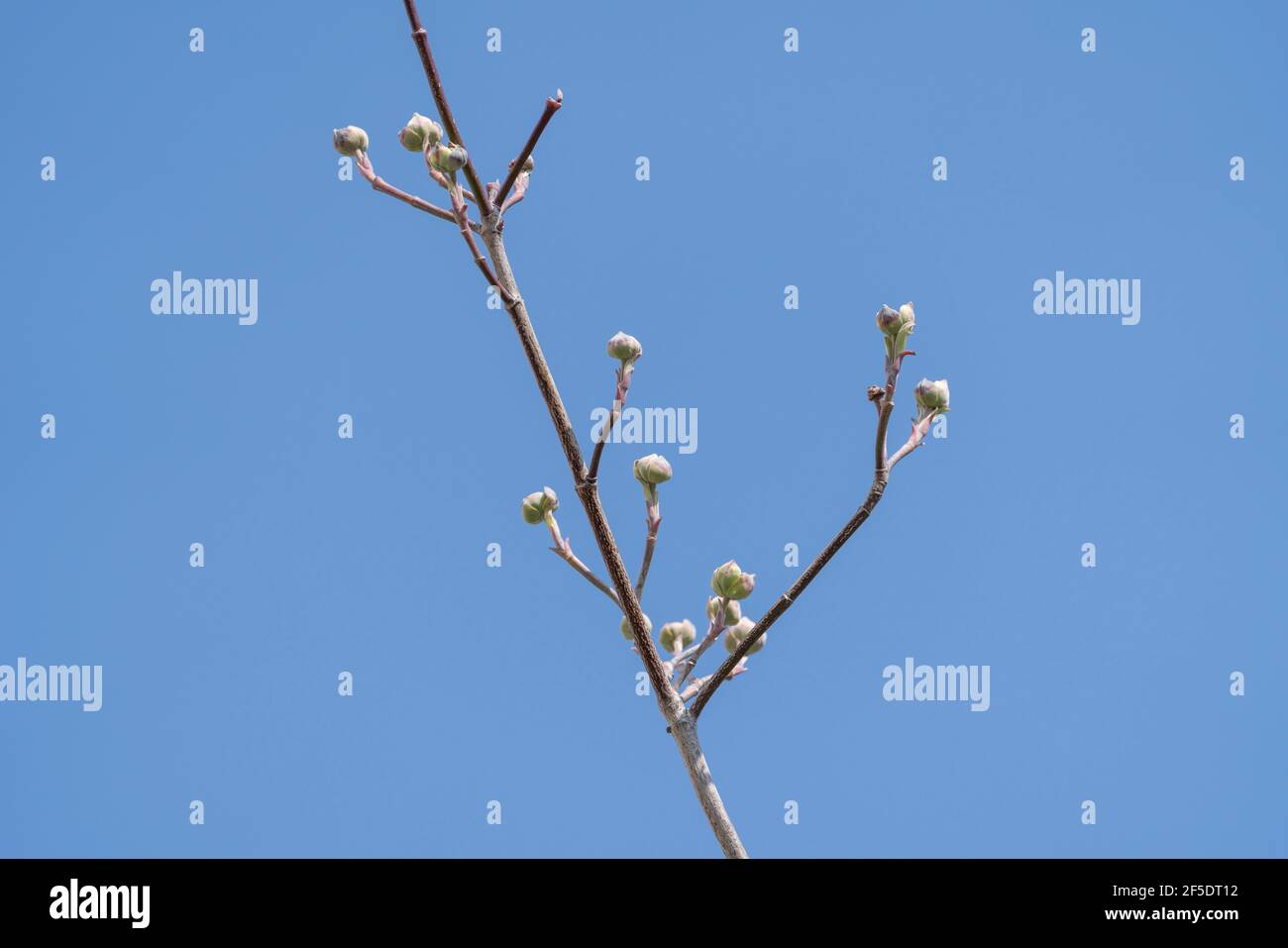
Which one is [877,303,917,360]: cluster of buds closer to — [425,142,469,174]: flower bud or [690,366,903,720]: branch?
[690,366,903,720]: branch

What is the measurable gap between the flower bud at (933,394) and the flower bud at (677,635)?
750 millimetres

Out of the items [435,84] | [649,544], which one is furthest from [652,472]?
[435,84]

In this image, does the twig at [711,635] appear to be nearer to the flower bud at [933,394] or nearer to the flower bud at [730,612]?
the flower bud at [730,612]

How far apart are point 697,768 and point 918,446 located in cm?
76

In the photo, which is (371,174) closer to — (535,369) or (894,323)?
(535,369)

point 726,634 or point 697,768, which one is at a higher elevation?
point 726,634

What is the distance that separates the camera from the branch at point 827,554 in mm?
2012

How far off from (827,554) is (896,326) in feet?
1.59

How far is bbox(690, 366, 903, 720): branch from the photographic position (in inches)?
79.2

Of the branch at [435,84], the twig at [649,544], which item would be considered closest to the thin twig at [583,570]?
the twig at [649,544]

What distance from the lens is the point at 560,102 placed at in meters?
2.10
